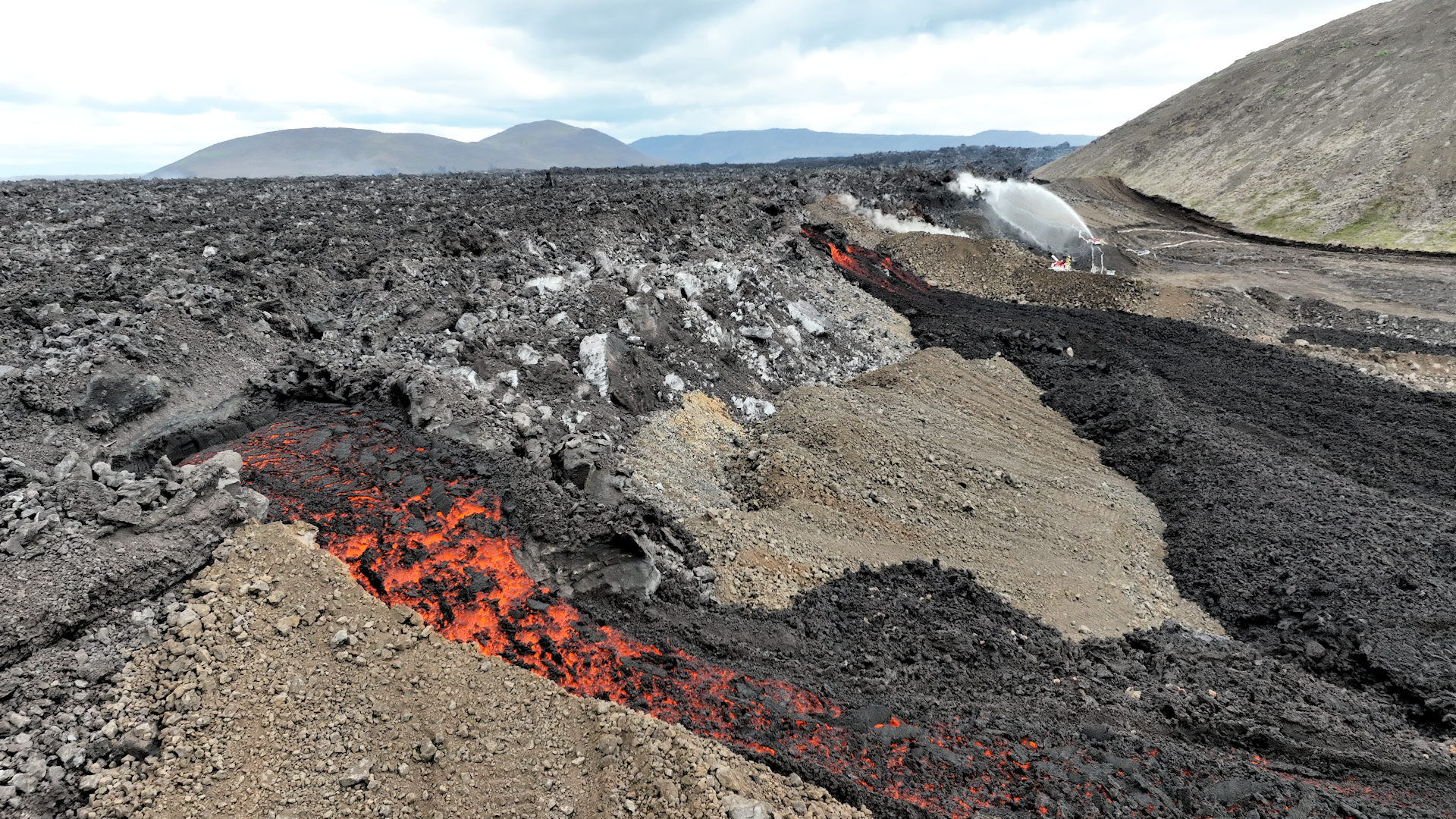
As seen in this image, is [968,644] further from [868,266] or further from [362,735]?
[868,266]

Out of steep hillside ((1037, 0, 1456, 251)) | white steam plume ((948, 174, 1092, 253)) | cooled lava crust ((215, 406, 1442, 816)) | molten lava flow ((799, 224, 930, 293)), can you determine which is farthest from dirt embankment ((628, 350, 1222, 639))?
steep hillside ((1037, 0, 1456, 251))

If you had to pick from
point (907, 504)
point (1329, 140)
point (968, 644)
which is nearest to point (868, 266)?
point (907, 504)

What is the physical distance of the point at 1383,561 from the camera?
8766 mm

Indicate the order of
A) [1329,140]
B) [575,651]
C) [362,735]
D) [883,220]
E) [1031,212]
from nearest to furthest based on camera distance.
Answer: [362,735] < [575,651] < [883,220] < [1031,212] < [1329,140]

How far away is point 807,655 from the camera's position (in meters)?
7.04

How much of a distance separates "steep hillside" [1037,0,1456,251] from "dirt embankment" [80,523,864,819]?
37834mm

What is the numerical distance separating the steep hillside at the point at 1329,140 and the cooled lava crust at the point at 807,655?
33.6 metres

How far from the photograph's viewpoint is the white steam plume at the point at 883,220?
28620 mm

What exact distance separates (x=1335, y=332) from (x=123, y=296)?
28.5 metres

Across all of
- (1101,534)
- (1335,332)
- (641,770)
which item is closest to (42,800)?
(641,770)

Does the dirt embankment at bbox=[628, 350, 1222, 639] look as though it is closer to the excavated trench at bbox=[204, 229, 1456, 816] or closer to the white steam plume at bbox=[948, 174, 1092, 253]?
the excavated trench at bbox=[204, 229, 1456, 816]

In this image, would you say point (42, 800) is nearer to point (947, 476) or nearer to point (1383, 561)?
point (947, 476)

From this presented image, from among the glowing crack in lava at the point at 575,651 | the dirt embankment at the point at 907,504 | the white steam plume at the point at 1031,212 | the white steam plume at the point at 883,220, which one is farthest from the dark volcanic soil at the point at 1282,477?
the white steam plume at the point at 1031,212

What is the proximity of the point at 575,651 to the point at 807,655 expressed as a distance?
2466mm
